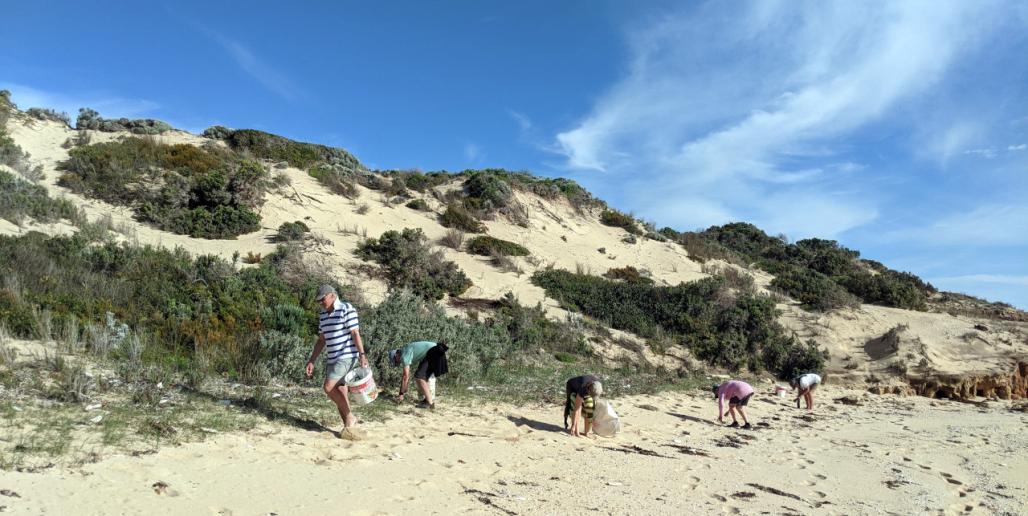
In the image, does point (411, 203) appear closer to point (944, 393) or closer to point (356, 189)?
point (356, 189)

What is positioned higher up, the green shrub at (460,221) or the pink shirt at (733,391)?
the green shrub at (460,221)

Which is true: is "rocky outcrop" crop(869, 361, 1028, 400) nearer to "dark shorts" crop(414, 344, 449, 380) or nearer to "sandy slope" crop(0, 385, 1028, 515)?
"sandy slope" crop(0, 385, 1028, 515)

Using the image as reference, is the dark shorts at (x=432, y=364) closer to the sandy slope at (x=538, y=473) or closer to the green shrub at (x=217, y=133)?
the sandy slope at (x=538, y=473)

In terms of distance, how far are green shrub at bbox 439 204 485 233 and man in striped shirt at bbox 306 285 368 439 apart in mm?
15851

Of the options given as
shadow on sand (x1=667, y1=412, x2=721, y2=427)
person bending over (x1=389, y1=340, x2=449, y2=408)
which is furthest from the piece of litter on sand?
shadow on sand (x1=667, y1=412, x2=721, y2=427)

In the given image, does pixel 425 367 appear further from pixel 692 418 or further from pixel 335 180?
pixel 335 180

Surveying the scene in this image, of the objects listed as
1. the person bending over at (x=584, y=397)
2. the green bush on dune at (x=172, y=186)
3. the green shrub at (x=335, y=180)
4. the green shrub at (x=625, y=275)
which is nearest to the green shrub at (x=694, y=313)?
the green shrub at (x=625, y=275)

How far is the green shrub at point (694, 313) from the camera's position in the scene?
16.0m

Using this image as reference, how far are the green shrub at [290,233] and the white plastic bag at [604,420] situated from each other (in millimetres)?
12022

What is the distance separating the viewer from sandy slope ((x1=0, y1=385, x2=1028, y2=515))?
158 inches

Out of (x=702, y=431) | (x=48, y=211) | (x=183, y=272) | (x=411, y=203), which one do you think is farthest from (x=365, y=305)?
(x=411, y=203)

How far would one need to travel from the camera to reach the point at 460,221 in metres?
21.9

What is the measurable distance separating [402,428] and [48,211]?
1288 centimetres

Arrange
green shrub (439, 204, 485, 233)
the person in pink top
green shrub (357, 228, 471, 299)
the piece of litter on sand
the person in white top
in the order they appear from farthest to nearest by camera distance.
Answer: green shrub (439, 204, 485, 233)
green shrub (357, 228, 471, 299)
the person in white top
the person in pink top
the piece of litter on sand
